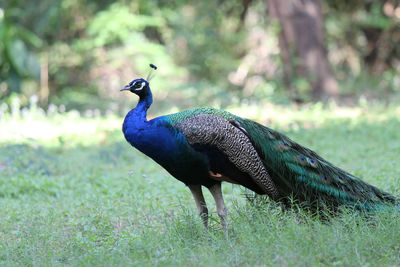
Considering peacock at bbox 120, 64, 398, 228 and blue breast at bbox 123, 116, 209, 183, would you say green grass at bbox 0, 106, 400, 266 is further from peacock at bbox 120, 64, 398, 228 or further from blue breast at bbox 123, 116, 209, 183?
blue breast at bbox 123, 116, 209, 183

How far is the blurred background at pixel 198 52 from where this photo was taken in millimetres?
11883

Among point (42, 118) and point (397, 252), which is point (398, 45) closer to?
point (42, 118)

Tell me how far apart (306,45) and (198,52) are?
14.5 ft

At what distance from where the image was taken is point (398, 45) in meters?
16.1

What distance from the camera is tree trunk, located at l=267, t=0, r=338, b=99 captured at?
11875 mm

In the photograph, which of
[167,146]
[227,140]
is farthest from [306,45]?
[167,146]

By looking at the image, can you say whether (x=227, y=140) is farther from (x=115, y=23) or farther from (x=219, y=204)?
(x=115, y=23)

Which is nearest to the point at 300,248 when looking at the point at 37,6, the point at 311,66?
the point at 311,66

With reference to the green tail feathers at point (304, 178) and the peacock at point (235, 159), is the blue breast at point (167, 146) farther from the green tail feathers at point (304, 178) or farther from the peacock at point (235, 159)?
the green tail feathers at point (304, 178)

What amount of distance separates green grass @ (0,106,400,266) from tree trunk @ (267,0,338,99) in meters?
2.14

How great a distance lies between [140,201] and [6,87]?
7.58 metres

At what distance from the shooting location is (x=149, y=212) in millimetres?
5363

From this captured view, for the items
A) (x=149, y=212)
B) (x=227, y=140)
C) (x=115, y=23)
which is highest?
(x=115, y=23)

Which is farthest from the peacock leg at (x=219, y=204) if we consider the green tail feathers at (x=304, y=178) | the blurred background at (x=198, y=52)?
the blurred background at (x=198, y=52)
